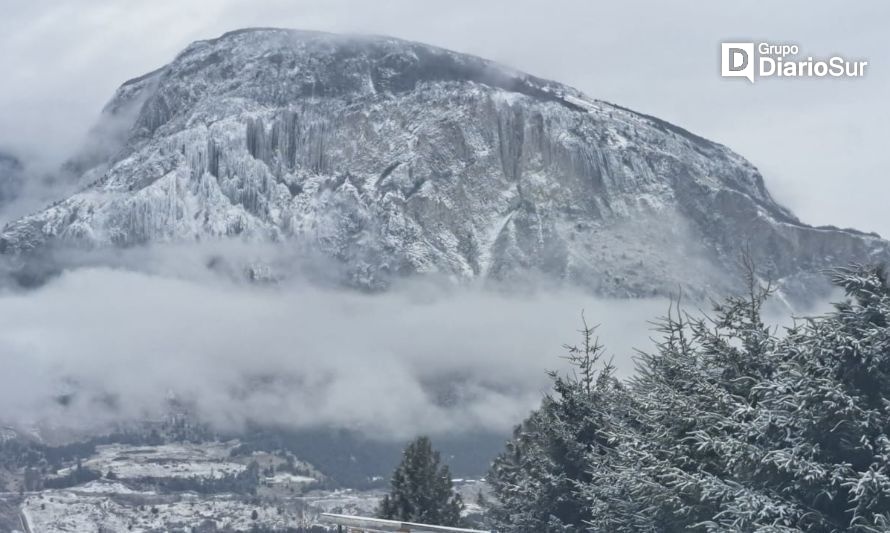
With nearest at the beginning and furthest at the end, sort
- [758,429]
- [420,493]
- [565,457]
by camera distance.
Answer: [758,429], [565,457], [420,493]

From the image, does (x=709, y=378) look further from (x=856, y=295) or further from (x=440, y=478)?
(x=440, y=478)

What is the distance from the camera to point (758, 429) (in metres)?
25.6

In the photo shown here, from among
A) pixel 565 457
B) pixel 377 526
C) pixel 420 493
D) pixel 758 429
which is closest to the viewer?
pixel 758 429

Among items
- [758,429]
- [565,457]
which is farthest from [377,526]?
[758,429]

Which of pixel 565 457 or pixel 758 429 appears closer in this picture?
pixel 758 429

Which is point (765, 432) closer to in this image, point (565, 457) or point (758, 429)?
point (758, 429)

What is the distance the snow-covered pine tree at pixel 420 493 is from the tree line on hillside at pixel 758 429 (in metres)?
33.1

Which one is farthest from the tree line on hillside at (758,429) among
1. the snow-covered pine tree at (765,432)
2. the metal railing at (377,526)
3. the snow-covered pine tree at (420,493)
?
the snow-covered pine tree at (420,493)

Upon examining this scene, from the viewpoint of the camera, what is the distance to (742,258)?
37844 mm

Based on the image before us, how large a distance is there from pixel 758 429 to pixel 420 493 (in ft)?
167

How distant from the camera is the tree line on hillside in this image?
24.3 meters

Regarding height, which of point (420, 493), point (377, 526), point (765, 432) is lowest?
point (420, 493)

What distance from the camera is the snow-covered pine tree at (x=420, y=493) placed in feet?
244

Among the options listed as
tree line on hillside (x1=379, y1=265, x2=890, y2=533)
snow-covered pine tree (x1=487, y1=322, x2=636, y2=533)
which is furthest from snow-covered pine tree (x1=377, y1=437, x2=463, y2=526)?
tree line on hillside (x1=379, y1=265, x2=890, y2=533)
